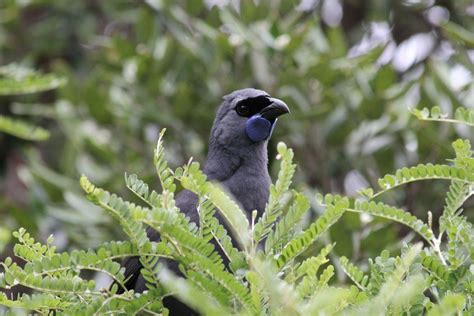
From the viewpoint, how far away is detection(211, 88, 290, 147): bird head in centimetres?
386

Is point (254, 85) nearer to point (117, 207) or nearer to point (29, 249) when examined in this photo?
point (29, 249)

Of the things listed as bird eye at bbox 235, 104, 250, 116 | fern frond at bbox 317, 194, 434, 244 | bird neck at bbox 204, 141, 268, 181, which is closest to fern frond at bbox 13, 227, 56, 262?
fern frond at bbox 317, 194, 434, 244

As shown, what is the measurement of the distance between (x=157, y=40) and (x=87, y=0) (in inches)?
56.7

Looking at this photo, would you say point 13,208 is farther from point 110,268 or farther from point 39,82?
point 110,268

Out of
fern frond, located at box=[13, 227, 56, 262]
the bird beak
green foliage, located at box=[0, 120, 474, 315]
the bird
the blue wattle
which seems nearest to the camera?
green foliage, located at box=[0, 120, 474, 315]

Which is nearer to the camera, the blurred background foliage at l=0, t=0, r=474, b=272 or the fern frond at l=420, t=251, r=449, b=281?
the fern frond at l=420, t=251, r=449, b=281

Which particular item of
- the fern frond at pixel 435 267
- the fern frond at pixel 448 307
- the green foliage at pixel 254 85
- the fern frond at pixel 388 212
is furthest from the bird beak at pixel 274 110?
the fern frond at pixel 448 307

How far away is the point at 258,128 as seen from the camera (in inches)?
153

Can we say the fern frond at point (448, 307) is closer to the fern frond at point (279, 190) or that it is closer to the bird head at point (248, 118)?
the fern frond at point (279, 190)

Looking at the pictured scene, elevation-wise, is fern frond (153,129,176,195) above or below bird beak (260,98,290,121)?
above

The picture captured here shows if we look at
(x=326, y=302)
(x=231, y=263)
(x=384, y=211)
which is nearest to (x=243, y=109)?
(x=384, y=211)

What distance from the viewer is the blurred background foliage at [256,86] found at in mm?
5305

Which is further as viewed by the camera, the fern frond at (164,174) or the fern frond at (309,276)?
the fern frond at (164,174)

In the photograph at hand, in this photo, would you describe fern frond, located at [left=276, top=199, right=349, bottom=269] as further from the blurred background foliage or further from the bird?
the blurred background foliage
